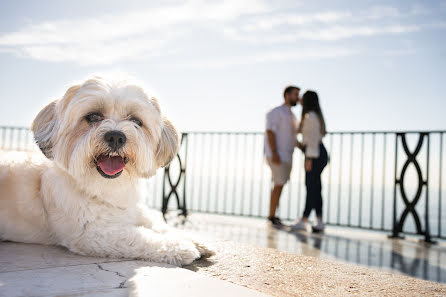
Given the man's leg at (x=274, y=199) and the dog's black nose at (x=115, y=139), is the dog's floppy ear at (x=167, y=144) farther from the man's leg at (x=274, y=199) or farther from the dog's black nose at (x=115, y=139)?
the man's leg at (x=274, y=199)

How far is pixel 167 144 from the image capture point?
2.64 m

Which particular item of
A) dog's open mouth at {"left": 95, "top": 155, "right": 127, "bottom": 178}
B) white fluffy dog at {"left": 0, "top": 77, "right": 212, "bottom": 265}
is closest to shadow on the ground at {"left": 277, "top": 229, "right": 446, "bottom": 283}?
white fluffy dog at {"left": 0, "top": 77, "right": 212, "bottom": 265}

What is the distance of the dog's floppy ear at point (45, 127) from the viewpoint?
8.09ft

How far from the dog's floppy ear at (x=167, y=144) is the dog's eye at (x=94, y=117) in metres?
0.44

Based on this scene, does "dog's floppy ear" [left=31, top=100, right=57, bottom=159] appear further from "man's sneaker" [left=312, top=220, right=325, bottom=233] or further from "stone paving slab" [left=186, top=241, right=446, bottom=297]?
"man's sneaker" [left=312, top=220, right=325, bottom=233]

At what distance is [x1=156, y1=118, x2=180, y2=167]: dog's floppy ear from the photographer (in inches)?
103

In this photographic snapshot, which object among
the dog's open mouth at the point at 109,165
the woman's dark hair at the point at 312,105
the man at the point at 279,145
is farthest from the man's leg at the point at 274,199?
the dog's open mouth at the point at 109,165

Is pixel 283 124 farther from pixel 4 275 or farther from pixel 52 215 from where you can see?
pixel 4 275

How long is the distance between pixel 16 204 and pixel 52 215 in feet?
0.97

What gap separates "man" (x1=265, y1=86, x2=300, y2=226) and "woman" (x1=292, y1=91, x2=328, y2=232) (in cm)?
38

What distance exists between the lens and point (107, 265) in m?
2.26

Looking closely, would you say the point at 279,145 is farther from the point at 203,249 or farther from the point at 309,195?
the point at 203,249

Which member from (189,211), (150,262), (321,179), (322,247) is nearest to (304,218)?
(321,179)

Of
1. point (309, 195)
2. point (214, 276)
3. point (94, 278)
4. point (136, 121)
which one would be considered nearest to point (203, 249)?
point (214, 276)
